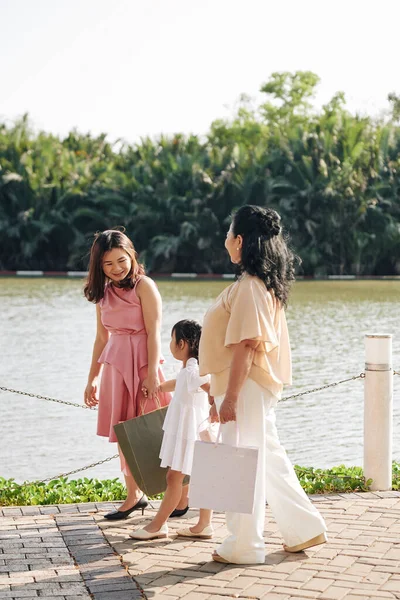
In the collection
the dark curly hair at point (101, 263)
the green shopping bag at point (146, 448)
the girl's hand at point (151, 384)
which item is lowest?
the green shopping bag at point (146, 448)

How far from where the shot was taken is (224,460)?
16.6 ft

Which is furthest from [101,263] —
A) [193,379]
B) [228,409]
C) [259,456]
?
[259,456]

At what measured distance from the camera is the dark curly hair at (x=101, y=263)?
6.05 meters

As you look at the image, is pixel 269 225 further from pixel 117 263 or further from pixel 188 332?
pixel 117 263

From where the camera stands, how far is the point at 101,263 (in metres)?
6.11

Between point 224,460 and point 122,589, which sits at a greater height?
point 224,460

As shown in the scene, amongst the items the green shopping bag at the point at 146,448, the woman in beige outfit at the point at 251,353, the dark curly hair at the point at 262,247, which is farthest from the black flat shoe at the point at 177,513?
the dark curly hair at the point at 262,247

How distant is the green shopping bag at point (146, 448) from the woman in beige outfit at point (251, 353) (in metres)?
0.81

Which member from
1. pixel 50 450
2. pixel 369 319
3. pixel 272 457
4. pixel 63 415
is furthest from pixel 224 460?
pixel 369 319

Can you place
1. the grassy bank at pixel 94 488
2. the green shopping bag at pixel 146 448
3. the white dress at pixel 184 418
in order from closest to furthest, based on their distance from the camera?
the white dress at pixel 184 418 → the green shopping bag at pixel 146 448 → the grassy bank at pixel 94 488

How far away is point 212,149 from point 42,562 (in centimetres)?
4730

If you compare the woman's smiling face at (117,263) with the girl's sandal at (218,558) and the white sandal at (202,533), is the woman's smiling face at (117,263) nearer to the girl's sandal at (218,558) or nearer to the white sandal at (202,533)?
the white sandal at (202,533)

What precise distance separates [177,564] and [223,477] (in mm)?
528

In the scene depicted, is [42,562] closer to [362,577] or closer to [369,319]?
[362,577]
